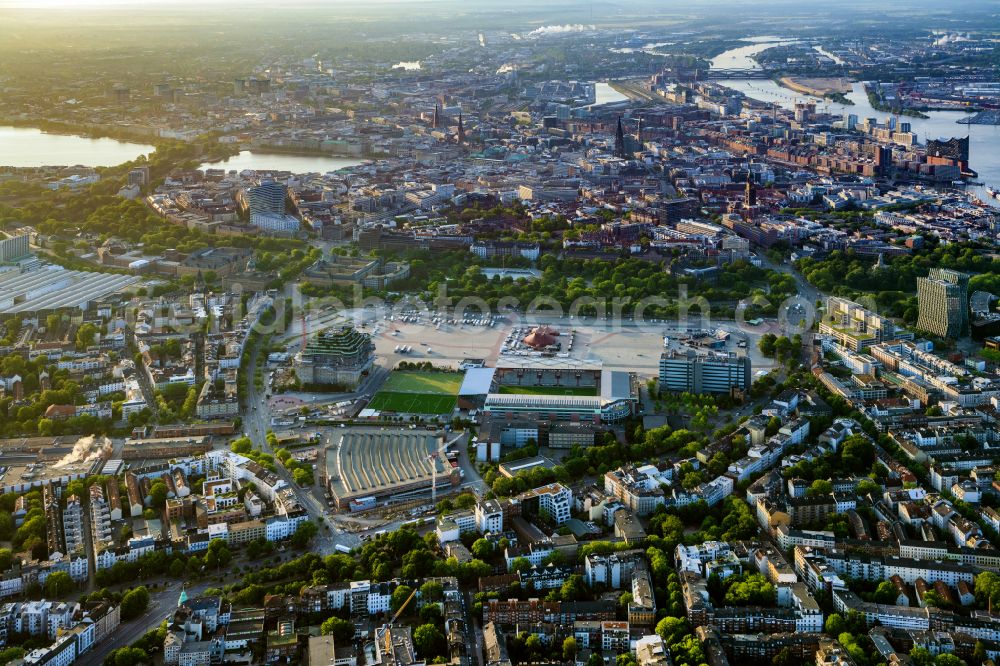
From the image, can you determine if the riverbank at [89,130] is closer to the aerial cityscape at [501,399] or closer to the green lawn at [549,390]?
the aerial cityscape at [501,399]

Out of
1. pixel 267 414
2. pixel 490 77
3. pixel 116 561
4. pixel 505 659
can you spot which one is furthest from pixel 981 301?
pixel 490 77

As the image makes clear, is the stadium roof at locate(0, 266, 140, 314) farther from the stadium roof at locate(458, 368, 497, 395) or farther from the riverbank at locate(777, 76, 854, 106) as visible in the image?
the riverbank at locate(777, 76, 854, 106)

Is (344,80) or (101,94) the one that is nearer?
(101,94)

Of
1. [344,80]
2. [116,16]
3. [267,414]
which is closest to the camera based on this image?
[267,414]

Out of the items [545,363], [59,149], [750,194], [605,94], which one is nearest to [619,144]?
[750,194]

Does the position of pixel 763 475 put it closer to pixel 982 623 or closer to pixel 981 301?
pixel 982 623

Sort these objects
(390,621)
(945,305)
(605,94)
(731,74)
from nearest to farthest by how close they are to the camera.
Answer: (390,621), (945,305), (605,94), (731,74)

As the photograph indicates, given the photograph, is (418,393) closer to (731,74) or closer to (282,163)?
(282,163)
